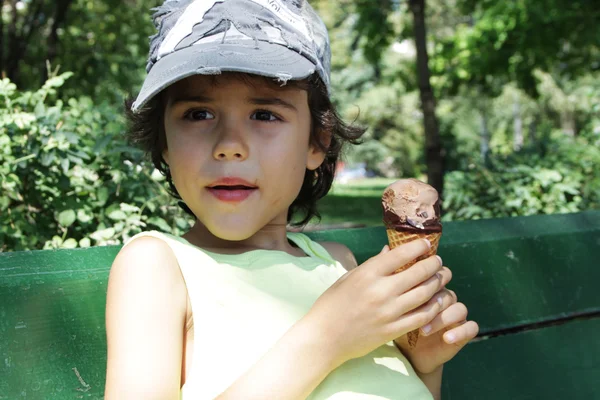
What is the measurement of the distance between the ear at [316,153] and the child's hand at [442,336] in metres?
0.48

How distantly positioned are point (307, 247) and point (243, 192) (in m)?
0.39

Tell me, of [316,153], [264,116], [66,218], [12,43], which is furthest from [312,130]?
→ [12,43]

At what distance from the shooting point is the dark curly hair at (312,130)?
5.43ft

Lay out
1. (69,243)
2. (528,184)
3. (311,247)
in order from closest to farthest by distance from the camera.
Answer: (311,247), (69,243), (528,184)

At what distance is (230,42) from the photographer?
57.9 inches

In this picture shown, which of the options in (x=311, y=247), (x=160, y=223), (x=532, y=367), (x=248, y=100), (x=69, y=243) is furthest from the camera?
(x=160, y=223)

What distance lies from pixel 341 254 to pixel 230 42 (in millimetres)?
705

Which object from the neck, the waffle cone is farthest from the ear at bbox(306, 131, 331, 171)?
the waffle cone

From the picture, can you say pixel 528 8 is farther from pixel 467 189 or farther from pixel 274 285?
pixel 274 285

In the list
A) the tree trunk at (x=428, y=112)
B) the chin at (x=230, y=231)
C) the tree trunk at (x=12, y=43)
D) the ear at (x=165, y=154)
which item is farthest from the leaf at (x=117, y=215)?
the tree trunk at (x=12, y=43)

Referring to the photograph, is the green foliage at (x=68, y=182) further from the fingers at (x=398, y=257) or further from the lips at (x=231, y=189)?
the fingers at (x=398, y=257)

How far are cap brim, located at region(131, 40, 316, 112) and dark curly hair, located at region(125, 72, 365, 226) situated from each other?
6cm

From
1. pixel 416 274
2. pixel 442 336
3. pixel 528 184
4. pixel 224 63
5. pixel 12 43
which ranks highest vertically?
pixel 224 63

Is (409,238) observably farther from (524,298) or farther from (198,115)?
(524,298)
